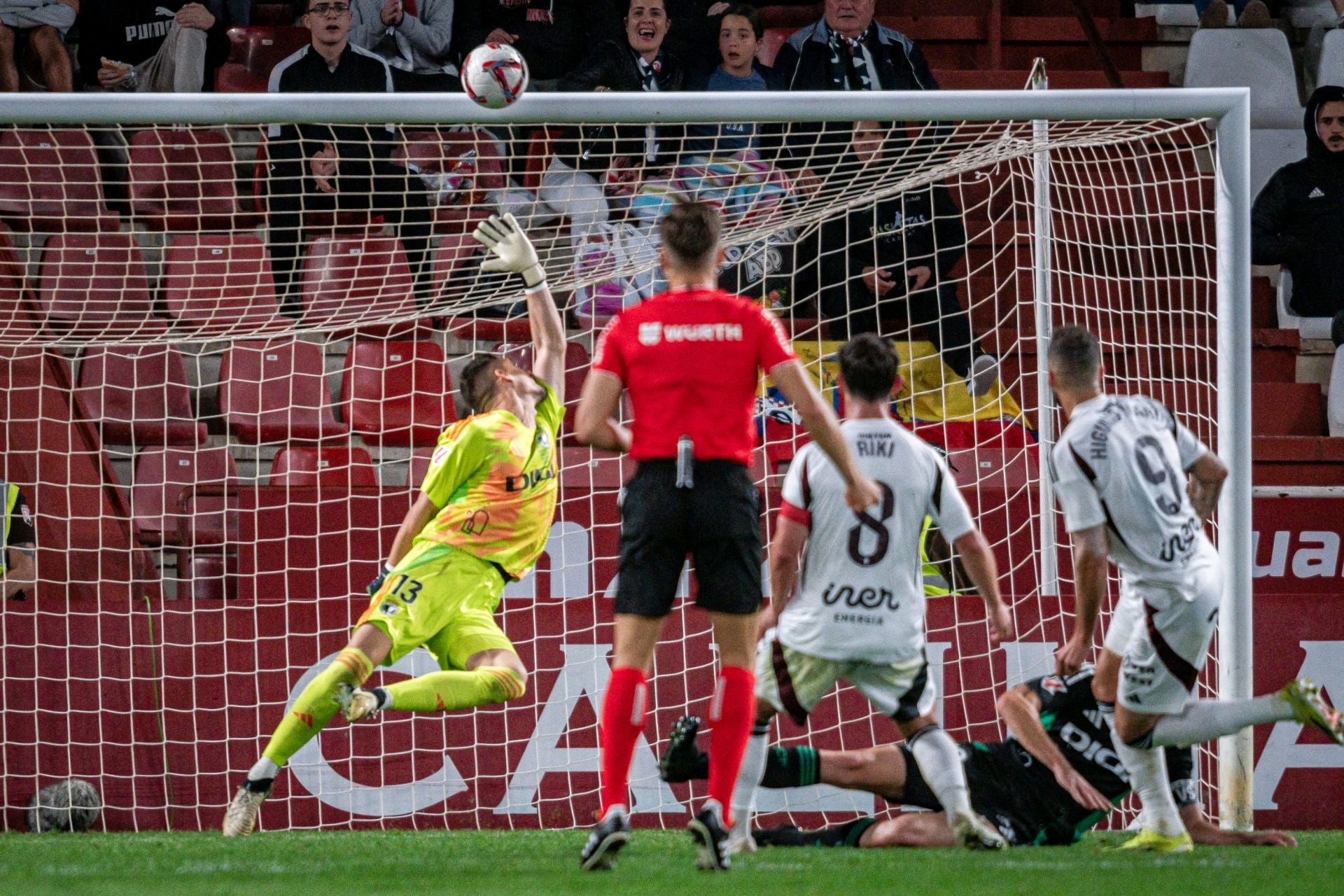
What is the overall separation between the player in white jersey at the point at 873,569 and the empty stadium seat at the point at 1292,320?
5749 millimetres

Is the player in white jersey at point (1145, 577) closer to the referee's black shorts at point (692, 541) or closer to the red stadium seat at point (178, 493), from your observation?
the referee's black shorts at point (692, 541)

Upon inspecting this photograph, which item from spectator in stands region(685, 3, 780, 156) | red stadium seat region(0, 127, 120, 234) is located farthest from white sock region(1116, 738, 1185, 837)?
red stadium seat region(0, 127, 120, 234)

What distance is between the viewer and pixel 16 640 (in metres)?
6.51

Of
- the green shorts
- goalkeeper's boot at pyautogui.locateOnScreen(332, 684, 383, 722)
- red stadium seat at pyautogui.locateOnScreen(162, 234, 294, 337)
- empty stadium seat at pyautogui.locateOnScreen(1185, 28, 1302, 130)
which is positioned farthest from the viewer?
empty stadium seat at pyautogui.locateOnScreen(1185, 28, 1302, 130)

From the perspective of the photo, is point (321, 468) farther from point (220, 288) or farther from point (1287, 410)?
point (1287, 410)

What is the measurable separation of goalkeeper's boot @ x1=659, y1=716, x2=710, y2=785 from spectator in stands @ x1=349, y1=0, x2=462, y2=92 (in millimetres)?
6141

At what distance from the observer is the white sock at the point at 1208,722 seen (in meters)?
4.71

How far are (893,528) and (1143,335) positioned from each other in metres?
4.91

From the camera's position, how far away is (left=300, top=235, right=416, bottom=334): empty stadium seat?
7184 millimetres

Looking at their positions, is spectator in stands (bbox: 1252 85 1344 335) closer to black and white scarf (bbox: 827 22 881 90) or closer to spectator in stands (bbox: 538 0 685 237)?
black and white scarf (bbox: 827 22 881 90)

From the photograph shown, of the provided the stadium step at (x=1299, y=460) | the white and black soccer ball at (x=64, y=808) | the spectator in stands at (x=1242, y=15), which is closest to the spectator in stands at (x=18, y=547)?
the white and black soccer ball at (x=64, y=808)

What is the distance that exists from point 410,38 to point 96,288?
308 centimetres

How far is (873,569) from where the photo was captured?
4.52m

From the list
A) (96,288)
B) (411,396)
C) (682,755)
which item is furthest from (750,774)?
(96,288)
